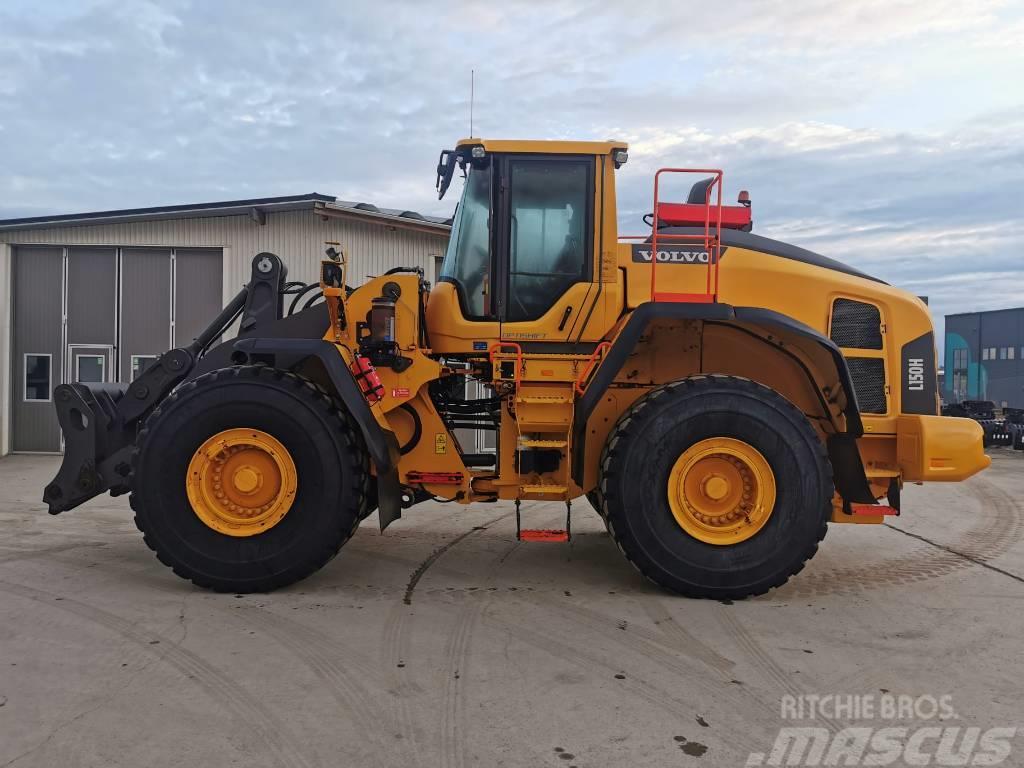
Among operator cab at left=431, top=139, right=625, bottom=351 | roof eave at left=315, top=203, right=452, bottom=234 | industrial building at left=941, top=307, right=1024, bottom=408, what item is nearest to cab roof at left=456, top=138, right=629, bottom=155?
operator cab at left=431, top=139, right=625, bottom=351

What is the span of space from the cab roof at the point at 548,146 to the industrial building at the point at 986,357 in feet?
64.6

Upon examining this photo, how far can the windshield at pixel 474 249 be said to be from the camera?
17.9ft

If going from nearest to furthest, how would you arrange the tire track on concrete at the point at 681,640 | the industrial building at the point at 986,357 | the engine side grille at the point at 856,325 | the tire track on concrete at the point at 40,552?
the tire track on concrete at the point at 681,640
the engine side grille at the point at 856,325
the tire track on concrete at the point at 40,552
the industrial building at the point at 986,357

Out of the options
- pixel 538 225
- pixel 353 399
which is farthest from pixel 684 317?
pixel 353 399

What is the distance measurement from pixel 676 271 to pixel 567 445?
147cm

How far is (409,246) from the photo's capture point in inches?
581

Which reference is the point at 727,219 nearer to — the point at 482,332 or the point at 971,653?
the point at 482,332

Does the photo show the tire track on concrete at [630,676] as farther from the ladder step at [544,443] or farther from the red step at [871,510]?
the red step at [871,510]

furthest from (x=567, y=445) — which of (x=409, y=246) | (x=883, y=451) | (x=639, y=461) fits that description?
(x=409, y=246)

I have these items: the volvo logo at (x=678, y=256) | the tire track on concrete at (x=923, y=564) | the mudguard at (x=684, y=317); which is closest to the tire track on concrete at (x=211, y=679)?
the mudguard at (x=684, y=317)

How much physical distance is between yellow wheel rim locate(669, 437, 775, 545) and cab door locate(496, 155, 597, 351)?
3.93 ft

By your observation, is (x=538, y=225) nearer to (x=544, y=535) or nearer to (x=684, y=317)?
(x=684, y=317)

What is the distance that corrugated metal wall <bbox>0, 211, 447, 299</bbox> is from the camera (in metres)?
14.4

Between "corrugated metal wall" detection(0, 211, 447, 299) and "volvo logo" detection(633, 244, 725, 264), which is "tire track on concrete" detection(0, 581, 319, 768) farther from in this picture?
"corrugated metal wall" detection(0, 211, 447, 299)
